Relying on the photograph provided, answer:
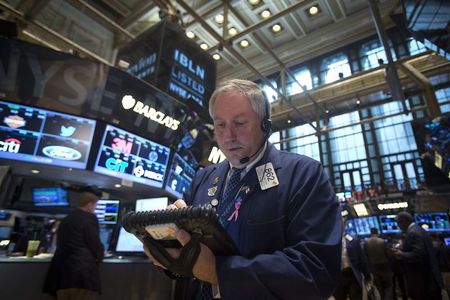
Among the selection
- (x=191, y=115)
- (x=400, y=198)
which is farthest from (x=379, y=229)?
(x=191, y=115)

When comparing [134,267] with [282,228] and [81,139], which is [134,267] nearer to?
[81,139]

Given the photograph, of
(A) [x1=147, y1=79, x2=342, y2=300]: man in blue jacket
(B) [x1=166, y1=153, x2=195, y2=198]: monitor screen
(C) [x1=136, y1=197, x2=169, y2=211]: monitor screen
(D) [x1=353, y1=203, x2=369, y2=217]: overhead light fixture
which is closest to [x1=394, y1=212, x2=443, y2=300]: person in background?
(B) [x1=166, y1=153, x2=195, y2=198]: monitor screen

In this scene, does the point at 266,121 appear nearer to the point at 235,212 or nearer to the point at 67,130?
the point at 235,212

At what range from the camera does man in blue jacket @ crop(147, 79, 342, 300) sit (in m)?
0.84

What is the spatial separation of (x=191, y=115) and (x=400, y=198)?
9.82 metres

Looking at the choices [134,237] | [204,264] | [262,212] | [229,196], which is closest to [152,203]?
[134,237]

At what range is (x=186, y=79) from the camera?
5.49m

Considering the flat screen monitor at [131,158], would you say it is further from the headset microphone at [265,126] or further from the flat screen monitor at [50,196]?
the headset microphone at [265,126]

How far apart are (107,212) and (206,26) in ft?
12.1

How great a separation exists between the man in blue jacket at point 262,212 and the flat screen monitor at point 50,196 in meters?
4.74

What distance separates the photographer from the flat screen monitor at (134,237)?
4.32 metres

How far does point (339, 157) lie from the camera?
56.6 feet

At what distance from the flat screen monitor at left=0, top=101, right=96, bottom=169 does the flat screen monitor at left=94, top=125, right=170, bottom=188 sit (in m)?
0.23

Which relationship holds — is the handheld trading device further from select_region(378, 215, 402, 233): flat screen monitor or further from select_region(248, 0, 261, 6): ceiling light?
select_region(378, 215, 402, 233): flat screen monitor
